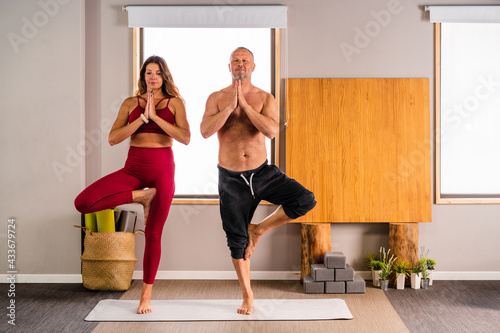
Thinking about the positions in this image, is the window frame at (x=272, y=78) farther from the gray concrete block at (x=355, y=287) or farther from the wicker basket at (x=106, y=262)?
the gray concrete block at (x=355, y=287)

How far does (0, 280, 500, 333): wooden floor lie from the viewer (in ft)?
10.6

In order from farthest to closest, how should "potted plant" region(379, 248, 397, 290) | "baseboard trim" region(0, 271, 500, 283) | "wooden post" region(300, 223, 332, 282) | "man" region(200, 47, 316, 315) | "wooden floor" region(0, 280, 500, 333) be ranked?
"baseboard trim" region(0, 271, 500, 283) < "wooden post" region(300, 223, 332, 282) < "potted plant" region(379, 248, 397, 290) < "man" region(200, 47, 316, 315) < "wooden floor" region(0, 280, 500, 333)

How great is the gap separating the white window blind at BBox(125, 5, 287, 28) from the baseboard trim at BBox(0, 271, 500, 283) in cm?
237

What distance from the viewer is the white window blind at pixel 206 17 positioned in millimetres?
4324

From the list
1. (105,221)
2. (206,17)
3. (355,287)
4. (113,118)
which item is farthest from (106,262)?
(206,17)

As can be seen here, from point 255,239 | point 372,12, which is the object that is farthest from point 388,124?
point 255,239

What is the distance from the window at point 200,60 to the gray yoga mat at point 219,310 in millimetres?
1187

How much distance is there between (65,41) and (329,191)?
2.85m

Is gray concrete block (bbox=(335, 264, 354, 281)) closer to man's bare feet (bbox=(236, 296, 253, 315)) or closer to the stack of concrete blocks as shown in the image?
the stack of concrete blocks

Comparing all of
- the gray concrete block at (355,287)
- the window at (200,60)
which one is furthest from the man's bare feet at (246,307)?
the window at (200,60)

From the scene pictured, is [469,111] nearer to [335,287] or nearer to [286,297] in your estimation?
[335,287]

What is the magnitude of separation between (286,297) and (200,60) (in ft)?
7.76

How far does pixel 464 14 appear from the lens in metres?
4.34

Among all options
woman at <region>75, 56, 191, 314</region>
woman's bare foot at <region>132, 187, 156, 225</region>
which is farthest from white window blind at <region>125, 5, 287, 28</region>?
woman's bare foot at <region>132, 187, 156, 225</region>
